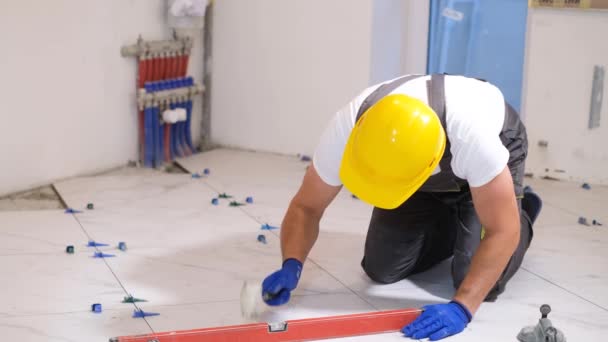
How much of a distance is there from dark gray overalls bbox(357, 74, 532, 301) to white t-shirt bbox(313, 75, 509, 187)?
0.13 m

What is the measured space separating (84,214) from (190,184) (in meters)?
0.64

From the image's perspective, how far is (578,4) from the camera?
13.1 feet

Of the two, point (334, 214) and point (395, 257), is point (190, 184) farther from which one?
point (395, 257)

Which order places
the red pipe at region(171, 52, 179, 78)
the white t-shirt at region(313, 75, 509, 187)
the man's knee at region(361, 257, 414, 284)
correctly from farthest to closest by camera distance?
the red pipe at region(171, 52, 179, 78) < the man's knee at region(361, 257, 414, 284) < the white t-shirt at region(313, 75, 509, 187)

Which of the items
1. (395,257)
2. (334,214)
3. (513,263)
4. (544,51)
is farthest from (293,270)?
(544,51)

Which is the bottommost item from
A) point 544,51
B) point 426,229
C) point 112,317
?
point 112,317

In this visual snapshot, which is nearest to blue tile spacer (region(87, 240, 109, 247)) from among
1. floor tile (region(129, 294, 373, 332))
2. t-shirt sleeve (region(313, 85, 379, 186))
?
floor tile (region(129, 294, 373, 332))

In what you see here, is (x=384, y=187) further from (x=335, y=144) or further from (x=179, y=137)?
(x=179, y=137)

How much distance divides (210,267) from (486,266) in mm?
962

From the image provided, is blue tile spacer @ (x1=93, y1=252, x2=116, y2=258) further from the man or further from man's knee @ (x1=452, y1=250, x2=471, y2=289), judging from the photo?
man's knee @ (x1=452, y1=250, x2=471, y2=289)

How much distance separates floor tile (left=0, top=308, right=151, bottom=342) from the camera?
2.35m

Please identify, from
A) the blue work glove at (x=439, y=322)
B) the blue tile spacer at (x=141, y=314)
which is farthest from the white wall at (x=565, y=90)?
the blue tile spacer at (x=141, y=314)

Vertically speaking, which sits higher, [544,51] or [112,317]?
[544,51]

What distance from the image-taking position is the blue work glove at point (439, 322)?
2375 millimetres
